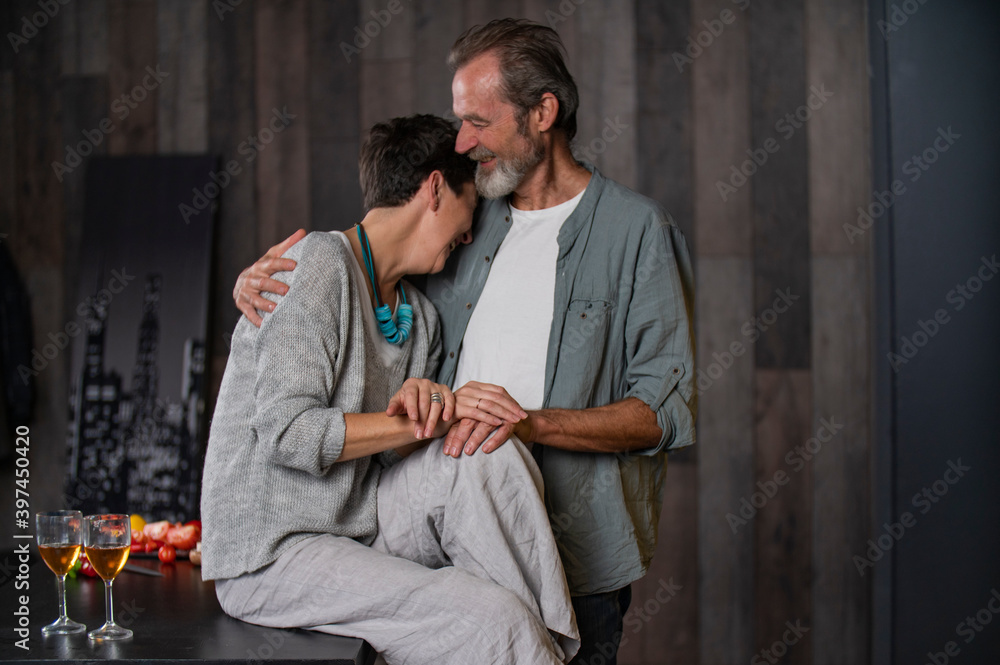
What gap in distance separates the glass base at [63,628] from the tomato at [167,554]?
49 cm

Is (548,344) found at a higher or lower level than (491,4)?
lower

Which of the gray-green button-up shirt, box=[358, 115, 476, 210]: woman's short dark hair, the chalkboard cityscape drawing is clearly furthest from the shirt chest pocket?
the chalkboard cityscape drawing

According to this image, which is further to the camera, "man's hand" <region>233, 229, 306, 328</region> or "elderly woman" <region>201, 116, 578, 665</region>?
"man's hand" <region>233, 229, 306, 328</region>

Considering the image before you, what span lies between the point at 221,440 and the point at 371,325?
0.36 m

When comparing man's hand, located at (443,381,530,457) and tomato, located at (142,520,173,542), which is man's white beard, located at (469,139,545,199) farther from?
tomato, located at (142,520,173,542)

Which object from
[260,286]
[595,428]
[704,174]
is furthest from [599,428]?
[704,174]

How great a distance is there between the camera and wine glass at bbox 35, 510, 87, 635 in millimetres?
1542

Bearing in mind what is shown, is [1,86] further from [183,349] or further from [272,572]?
→ [272,572]

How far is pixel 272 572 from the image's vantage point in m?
1.54

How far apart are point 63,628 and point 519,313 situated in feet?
3.50

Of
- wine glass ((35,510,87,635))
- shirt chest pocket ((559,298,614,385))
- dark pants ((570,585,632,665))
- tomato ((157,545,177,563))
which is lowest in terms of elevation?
dark pants ((570,585,632,665))

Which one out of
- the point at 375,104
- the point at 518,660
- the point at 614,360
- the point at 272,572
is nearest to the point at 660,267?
the point at 614,360

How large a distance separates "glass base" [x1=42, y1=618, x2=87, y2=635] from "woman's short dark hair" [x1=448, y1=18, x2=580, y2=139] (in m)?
1.32

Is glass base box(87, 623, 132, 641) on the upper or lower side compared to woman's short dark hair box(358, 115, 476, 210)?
lower
